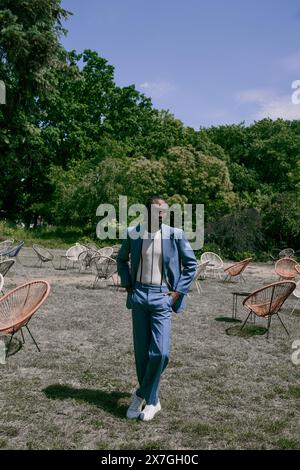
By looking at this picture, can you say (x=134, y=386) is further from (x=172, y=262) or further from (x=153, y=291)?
(x=172, y=262)

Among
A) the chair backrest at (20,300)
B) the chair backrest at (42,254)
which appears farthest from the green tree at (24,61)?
the chair backrest at (20,300)

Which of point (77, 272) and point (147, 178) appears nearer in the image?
point (77, 272)

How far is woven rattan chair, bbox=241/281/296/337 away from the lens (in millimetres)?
7270

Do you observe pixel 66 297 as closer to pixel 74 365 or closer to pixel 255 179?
pixel 74 365

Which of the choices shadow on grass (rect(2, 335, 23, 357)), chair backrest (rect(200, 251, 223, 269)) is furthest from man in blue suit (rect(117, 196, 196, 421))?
chair backrest (rect(200, 251, 223, 269))

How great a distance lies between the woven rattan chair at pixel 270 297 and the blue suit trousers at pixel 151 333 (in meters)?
3.37

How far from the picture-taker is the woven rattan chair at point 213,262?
15383mm

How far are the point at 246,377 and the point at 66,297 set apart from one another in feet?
19.4

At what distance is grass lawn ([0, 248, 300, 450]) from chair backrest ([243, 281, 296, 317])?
0.50 m

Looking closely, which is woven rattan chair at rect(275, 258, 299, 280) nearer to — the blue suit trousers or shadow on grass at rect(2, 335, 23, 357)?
shadow on grass at rect(2, 335, 23, 357)

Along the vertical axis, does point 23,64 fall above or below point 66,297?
above
